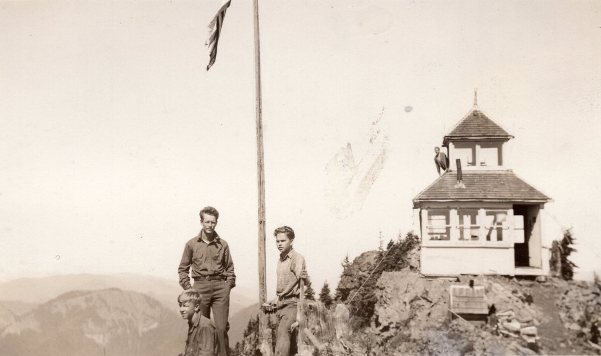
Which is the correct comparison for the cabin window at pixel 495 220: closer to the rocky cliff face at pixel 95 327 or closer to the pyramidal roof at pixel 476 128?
the pyramidal roof at pixel 476 128

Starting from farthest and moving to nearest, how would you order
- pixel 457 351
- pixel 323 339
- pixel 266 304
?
1. pixel 457 351
2. pixel 323 339
3. pixel 266 304

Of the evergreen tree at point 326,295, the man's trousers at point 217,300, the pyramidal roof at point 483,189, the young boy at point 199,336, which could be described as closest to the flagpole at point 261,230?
the man's trousers at point 217,300

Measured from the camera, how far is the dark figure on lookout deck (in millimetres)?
15680

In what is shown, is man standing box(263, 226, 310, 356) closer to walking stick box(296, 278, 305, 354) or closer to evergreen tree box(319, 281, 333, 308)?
walking stick box(296, 278, 305, 354)

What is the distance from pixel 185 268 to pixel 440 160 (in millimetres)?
9300

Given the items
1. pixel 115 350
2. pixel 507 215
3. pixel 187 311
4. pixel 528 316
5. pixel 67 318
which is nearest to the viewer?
pixel 187 311

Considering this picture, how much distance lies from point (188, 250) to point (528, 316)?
8923mm

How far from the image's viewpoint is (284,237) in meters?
8.70

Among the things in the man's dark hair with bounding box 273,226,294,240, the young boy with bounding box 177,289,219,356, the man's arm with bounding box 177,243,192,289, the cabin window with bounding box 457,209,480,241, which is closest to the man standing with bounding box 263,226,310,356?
the man's dark hair with bounding box 273,226,294,240

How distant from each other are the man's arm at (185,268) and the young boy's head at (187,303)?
1.89 meters

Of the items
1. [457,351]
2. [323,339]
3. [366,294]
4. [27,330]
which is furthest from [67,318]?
[457,351]

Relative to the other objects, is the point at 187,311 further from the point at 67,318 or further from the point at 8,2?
the point at 67,318

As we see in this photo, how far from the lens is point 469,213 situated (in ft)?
50.7


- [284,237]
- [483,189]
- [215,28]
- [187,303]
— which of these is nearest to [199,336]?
[187,303]
